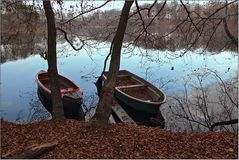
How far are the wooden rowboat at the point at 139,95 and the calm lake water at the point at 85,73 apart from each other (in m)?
1.36

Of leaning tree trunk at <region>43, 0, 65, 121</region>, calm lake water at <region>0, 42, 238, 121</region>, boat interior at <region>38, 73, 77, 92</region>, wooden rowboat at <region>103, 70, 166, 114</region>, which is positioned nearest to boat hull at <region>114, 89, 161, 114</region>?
wooden rowboat at <region>103, 70, 166, 114</region>

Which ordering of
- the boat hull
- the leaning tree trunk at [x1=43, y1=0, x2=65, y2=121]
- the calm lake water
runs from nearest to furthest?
the leaning tree trunk at [x1=43, y1=0, x2=65, y2=121], the boat hull, the calm lake water

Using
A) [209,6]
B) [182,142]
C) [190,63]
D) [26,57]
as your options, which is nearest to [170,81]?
[190,63]

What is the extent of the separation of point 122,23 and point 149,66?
14.3 metres

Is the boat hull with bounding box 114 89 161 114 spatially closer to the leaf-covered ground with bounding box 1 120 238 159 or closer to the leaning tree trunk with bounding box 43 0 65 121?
the leaning tree trunk with bounding box 43 0 65 121

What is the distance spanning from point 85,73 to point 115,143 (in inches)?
578

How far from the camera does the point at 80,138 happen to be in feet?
22.4

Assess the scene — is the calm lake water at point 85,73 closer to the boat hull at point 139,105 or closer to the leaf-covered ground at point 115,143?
the boat hull at point 139,105

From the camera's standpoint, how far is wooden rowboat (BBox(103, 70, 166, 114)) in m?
13.0

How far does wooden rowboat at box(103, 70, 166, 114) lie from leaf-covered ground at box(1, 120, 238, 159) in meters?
5.15

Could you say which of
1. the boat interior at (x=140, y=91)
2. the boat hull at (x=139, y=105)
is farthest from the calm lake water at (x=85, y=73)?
the boat hull at (x=139, y=105)

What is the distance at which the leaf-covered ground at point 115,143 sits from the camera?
5.84 meters

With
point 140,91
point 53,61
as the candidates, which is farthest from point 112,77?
point 140,91

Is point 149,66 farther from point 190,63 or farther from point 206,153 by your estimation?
point 206,153
